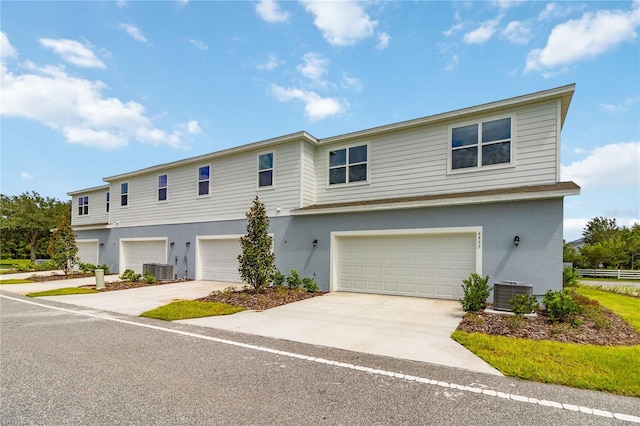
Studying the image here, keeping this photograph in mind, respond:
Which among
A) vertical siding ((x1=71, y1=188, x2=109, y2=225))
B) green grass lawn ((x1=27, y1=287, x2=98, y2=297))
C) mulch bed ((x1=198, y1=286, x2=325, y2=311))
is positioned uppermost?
vertical siding ((x1=71, y1=188, x2=109, y2=225))

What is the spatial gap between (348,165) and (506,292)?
692 centimetres

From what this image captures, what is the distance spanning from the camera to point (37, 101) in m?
16.4

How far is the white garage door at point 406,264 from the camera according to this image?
9.80 metres

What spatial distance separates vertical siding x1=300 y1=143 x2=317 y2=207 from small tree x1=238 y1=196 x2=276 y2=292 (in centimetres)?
217

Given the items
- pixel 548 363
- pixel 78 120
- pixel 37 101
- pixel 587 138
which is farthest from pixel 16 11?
pixel 587 138

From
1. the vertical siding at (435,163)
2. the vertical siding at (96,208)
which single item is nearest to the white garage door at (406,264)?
the vertical siding at (435,163)

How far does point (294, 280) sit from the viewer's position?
1188cm

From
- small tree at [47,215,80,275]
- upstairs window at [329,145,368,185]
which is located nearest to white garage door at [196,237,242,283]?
upstairs window at [329,145,368,185]

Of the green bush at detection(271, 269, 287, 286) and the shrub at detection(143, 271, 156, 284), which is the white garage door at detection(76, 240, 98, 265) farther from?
the green bush at detection(271, 269, 287, 286)

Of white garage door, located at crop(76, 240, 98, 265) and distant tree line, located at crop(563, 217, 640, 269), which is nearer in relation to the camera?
white garage door, located at crop(76, 240, 98, 265)

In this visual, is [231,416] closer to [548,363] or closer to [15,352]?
[548,363]

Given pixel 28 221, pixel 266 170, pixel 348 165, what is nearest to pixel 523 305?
pixel 348 165

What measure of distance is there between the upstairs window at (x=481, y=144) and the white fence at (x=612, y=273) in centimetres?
2107

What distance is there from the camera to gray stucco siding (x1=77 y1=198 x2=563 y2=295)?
8398 mm
